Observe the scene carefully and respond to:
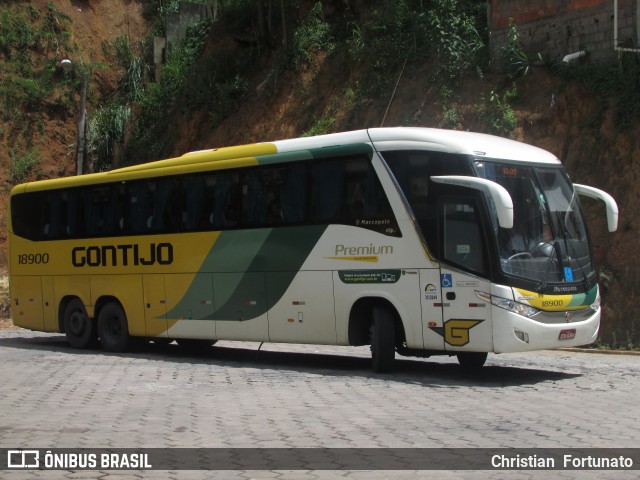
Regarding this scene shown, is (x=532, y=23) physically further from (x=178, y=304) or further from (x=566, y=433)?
(x=566, y=433)

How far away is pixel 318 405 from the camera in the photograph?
35.2ft

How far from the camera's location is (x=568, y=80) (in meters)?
22.1

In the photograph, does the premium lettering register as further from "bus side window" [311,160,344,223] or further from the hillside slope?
the hillside slope

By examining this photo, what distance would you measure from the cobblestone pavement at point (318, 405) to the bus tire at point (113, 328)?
1230mm

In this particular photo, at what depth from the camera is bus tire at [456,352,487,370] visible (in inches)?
561

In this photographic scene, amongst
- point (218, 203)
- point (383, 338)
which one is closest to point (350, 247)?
point (383, 338)

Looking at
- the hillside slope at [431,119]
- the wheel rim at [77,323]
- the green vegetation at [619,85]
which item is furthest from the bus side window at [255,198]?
the green vegetation at [619,85]

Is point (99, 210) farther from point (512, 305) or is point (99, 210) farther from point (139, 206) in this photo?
point (512, 305)

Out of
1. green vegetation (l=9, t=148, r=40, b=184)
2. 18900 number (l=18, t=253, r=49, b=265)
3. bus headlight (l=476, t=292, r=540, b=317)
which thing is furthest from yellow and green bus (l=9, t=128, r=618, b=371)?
green vegetation (l=9, t=148, r=40, b=184)

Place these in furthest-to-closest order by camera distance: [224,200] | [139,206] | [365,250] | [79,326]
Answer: [79,326], [139,206], [224,200], [365,250]

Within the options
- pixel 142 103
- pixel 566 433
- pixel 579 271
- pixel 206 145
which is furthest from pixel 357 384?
pixel 142 103

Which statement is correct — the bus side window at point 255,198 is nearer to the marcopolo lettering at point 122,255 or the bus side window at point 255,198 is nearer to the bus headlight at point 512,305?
the marcopolo lettering at point 122,255

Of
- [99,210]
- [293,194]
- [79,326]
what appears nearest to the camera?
[293,194]

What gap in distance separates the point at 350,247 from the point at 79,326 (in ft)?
25.8
